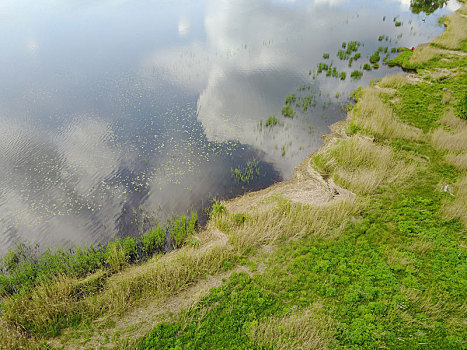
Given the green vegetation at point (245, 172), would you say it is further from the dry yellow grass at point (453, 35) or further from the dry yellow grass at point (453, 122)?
the dry yellow grass at point (453, 35)

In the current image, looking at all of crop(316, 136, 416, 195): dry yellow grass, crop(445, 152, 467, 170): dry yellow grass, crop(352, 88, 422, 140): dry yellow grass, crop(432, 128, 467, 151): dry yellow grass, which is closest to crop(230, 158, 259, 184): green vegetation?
crop(316, 136, 416, 195): dry yellow grass

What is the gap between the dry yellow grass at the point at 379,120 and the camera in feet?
52.7

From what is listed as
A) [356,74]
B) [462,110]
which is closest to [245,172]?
[462,110]

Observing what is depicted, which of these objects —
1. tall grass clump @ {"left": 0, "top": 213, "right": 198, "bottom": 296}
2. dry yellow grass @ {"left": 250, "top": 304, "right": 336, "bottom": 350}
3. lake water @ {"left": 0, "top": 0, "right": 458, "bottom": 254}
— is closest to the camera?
dry yellow grass @ {"left": 250, "top": 304, "right": 336, "bottom": 350}

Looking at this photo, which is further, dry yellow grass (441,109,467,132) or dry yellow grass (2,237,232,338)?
dry yellow grass (441,109,467,132)

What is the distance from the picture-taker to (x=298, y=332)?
7.11 meters

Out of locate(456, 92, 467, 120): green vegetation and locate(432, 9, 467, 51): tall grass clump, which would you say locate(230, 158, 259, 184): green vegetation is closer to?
locate(456, 92, 467, 120): green vegetation

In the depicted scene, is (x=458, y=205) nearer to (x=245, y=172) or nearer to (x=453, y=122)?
(x=453, y=122)

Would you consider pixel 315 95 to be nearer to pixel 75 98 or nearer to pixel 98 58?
pixel 75 98

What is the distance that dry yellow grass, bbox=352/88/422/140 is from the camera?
A: 16062mm

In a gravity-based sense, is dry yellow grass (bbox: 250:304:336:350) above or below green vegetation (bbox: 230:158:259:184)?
below

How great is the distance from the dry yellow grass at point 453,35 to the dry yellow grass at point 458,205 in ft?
86.4

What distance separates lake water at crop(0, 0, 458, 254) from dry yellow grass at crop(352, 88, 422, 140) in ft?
6.03

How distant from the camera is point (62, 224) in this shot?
38.6 ft
